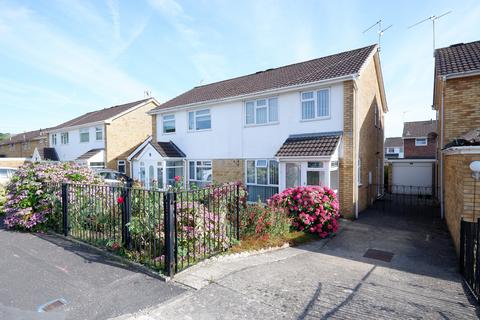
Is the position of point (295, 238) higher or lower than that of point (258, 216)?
lower

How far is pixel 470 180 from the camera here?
5.58 metres

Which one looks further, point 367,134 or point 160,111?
point 160,111

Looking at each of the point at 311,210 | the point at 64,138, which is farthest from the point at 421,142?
the point at 64,138

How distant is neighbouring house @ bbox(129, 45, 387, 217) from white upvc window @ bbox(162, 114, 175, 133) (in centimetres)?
6

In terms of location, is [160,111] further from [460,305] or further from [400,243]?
[460,305]

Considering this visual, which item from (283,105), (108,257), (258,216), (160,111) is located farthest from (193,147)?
(108,257)

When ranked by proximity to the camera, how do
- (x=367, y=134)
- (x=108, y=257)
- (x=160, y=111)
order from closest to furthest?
1. (x=108, y=257)
2. (x=367, y=134)
3. (x=160, y=111)

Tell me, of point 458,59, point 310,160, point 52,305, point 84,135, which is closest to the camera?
point 52,305

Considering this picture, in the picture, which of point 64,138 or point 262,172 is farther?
point 64,138

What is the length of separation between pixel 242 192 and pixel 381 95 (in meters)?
13.7

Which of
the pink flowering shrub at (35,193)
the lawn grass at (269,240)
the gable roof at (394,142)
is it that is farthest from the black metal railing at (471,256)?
the gable roof at (394,142)

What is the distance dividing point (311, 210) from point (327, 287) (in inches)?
142

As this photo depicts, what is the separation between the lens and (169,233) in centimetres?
442

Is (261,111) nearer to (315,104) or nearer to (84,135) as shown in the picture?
(315,104)
